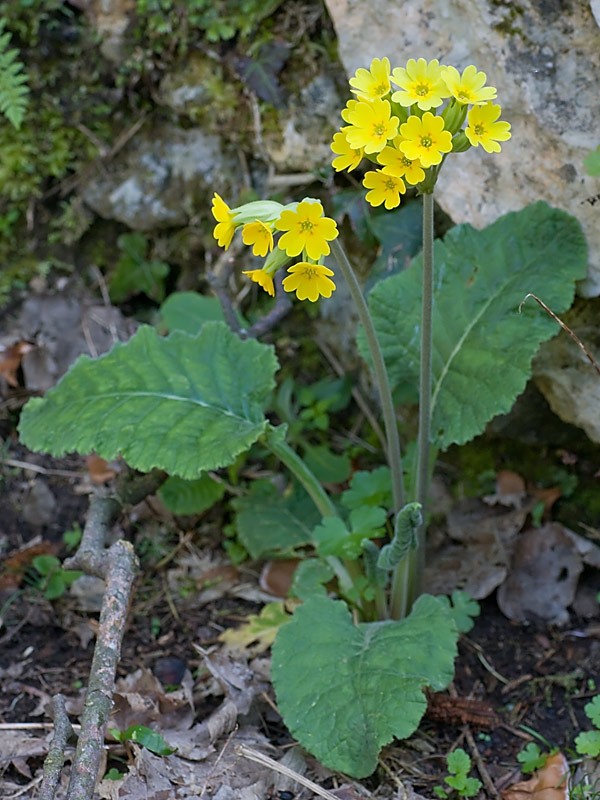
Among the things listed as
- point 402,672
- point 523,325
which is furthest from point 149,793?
point 523,325

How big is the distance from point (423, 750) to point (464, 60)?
216 centimetres

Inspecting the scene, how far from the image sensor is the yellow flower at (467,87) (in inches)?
82.4

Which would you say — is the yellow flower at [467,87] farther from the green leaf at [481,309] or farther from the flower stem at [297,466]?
the flower stem at [297,466]

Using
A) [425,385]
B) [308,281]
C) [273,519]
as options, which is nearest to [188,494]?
[273,519]

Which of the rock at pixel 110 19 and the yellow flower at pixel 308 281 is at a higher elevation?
the yellow flower at pixel 308 281

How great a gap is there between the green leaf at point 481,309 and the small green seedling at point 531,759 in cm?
91

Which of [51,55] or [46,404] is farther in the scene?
[51,55]

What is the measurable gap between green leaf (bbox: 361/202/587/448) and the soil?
77cm

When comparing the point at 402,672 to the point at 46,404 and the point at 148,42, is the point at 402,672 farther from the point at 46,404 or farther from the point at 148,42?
the point at 148,42

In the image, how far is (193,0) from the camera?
3.64m

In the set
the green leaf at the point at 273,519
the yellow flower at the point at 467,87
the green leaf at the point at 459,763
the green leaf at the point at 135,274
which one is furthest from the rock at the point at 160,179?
the green leaf at the point at 459,763

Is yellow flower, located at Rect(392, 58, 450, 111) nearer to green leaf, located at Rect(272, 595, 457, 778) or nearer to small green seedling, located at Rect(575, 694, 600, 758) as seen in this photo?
green leaf, located at Rect(272, 595, 457, 778)

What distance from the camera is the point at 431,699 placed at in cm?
266

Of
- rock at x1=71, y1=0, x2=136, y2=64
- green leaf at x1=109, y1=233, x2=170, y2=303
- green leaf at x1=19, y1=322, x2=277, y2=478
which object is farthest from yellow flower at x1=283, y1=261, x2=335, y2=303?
rock at x1=71, y1=0, x2=136, y2=64
